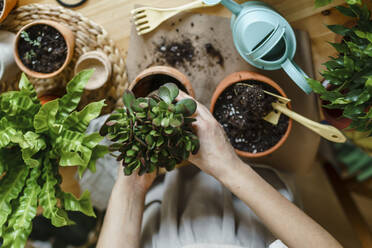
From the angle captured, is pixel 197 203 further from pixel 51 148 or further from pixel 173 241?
pixel 51 148

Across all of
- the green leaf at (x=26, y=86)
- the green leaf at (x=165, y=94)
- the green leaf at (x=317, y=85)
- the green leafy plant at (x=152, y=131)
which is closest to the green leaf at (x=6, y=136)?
the green leaf at (x=26, y=86)

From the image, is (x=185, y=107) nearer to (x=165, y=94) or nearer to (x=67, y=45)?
(x=165, y=94)

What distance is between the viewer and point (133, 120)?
0.69 m

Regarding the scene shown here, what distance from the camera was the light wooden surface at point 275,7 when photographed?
3.11ft

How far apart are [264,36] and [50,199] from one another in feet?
2.29

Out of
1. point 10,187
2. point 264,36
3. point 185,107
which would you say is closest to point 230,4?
point 264,36

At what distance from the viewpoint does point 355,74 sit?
2.51ft

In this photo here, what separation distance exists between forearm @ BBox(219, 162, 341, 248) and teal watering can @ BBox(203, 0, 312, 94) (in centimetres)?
28

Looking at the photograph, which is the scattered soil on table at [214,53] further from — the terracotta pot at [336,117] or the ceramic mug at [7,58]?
the ceramic mug at [7,58]

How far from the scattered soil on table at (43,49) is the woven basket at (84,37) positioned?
0.05 meters

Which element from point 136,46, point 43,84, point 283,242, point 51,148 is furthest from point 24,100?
point 283,242

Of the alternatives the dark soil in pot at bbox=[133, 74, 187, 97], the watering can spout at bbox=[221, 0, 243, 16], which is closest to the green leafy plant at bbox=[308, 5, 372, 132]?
the watering can spout at bbox=[221, 0, 243, 16]

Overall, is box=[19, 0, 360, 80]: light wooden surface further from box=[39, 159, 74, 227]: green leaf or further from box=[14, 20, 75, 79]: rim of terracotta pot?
box=[39, 159, 74, 227]: green leaf

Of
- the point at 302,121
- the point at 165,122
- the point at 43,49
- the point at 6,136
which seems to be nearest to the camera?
the point at 165,122
